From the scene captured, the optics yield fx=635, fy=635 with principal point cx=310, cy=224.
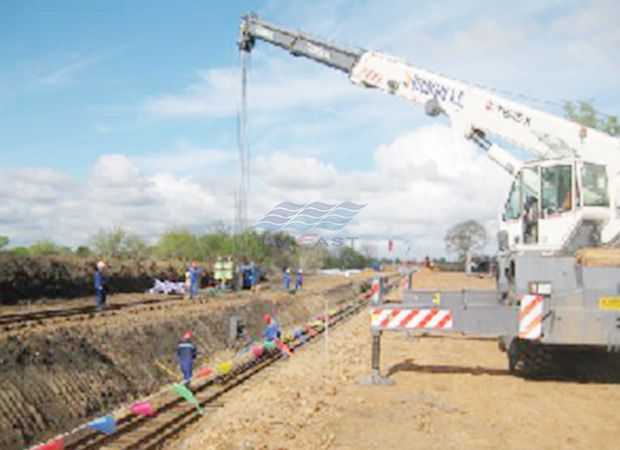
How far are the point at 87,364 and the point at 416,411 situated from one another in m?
8.40

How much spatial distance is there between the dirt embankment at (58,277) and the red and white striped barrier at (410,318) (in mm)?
18575

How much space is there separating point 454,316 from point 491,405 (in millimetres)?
1635

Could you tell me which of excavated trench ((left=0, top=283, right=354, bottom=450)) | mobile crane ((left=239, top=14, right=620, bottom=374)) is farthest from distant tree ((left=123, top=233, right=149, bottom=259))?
mobile crane ((left=239, top=14, right=620, bottom=374))

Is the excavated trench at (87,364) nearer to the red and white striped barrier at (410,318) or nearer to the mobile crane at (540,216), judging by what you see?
the red and white striped barrier at (410,318)

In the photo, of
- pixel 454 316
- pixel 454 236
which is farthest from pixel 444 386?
pixel 454 236

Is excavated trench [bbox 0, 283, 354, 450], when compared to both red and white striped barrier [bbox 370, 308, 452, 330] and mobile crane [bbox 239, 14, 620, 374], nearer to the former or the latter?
red and white striped barrier [bbox 370, 308, 452, 330]

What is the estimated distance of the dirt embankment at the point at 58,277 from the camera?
24500mm

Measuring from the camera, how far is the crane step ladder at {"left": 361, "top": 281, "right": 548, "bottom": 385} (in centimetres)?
912

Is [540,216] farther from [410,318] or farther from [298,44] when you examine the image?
[298,44]

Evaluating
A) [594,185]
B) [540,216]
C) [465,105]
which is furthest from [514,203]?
[465,105]

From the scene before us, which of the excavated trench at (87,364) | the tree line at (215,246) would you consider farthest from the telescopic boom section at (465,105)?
the tree line at (215,246)

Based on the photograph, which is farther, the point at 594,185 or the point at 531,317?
the point at 594,185

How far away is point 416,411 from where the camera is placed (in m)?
8.23

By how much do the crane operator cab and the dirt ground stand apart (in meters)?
2.38
